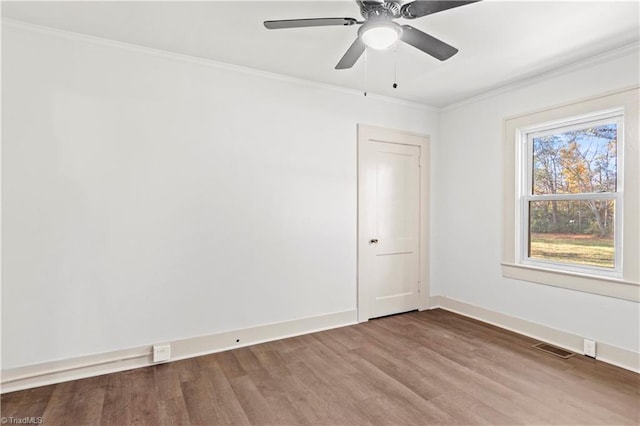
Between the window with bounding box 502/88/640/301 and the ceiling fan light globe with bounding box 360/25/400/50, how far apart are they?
85.3 inches

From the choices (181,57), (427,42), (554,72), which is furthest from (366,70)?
(554,72)

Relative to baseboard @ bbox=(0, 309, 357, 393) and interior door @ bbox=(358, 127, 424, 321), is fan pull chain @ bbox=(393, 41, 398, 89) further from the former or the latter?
baseboard @ bbox=(0, 309, 357, 393)

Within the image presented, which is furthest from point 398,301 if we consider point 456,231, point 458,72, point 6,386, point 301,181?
point 6,386

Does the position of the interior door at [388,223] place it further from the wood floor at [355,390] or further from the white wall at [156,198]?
the wood floor at [355,390]

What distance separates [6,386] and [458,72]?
14.9ft

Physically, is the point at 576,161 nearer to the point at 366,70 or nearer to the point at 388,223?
the point at 388,223

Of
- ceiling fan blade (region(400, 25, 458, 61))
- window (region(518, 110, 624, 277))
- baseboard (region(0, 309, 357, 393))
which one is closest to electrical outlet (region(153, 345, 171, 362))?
baseboard (region(0, 309, 357, 393))

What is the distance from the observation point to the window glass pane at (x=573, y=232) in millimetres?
2924

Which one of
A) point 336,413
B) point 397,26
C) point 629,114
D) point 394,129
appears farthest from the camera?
point 394,129

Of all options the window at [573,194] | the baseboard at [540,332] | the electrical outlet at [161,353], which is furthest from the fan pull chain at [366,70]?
the baseboard at [540,332]

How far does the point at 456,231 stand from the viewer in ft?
13.9

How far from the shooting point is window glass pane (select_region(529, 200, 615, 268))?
292cm

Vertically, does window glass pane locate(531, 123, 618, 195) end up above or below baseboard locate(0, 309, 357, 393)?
above

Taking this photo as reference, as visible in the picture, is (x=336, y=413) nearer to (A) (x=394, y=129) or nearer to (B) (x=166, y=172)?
(B) (x=166, y=172)
